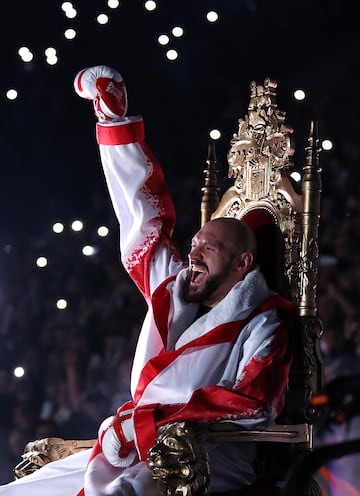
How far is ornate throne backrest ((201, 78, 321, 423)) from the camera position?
2867 millimetres

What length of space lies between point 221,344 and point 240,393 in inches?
9.0

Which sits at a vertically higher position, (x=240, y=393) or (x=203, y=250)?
(x=203, y=250)

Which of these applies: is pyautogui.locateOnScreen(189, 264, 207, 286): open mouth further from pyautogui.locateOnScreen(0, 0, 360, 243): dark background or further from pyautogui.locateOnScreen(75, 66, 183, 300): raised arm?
pyautogui.locateOnScreen(0, 0, 360, 243): dark background

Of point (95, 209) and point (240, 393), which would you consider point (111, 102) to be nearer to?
point (240, 393)

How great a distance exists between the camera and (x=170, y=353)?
2826 mm

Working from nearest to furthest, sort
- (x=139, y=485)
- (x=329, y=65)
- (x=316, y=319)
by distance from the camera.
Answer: (x=139, y=485) → (x=316, y=319) → (x=329, y=65)

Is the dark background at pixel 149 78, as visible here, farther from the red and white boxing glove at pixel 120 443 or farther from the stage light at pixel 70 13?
the red and white boxing glove at pixel 120 443

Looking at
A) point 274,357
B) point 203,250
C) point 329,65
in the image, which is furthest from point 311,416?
point 329,65

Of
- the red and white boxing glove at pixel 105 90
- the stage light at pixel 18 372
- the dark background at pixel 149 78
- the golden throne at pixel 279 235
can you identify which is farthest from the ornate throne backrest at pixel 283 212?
the stage light at pixel 18 372

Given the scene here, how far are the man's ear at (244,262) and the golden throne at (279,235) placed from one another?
137 millimetres

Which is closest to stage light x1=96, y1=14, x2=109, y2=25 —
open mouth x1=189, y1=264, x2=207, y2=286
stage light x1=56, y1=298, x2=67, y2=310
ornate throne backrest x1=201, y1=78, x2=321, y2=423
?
stage light x1=56, y1=298, x2=67, y2=310

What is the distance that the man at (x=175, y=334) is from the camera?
8.48ft

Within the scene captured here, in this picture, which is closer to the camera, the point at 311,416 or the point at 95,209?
the point at 311,416

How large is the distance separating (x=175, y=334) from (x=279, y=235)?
0.45 meters
